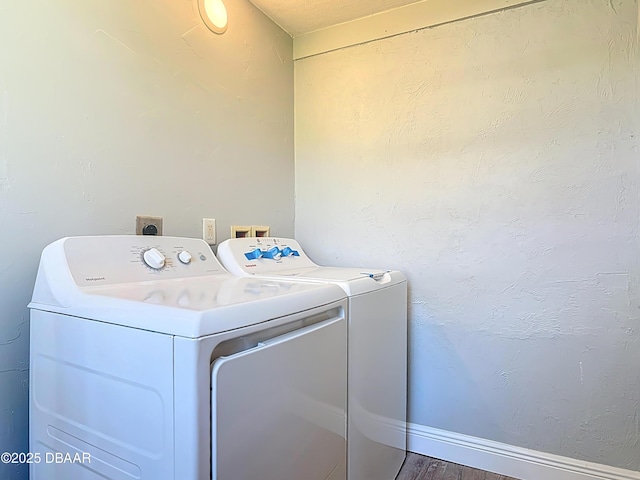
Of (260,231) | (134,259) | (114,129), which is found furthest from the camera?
(260,231)

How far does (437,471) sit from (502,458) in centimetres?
27

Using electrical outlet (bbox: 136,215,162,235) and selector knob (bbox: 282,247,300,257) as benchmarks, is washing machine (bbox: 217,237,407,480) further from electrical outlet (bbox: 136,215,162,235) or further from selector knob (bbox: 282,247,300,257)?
electrical outlet (bbox: 136,215,162,235)

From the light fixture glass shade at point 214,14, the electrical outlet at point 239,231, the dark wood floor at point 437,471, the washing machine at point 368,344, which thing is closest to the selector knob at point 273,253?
the washing machine at point 368,344

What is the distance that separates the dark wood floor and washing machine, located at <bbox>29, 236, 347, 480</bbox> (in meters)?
0.71

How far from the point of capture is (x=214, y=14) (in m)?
1.54

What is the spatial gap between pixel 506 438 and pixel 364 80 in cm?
173

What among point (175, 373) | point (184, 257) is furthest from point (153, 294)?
point (184, 257)

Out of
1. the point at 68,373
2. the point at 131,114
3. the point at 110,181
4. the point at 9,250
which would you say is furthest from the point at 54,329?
the point at 131,114

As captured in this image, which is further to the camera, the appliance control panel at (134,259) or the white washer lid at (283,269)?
the white washer lid at (283,269)

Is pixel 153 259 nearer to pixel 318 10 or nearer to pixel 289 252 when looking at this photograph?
pixel 289 252

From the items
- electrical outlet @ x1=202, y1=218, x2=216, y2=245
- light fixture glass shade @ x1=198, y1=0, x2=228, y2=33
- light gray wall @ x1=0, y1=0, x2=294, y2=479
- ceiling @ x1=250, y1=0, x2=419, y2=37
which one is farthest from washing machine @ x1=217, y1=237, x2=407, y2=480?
ceiling @ x1=250, y1=0, x2=419, y2=37

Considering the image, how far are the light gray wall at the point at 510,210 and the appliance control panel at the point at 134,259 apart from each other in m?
0.84

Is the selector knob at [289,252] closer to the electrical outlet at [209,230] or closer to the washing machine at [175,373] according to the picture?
the electrical outlet at [209,230]

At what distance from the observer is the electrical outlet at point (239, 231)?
163 cm
